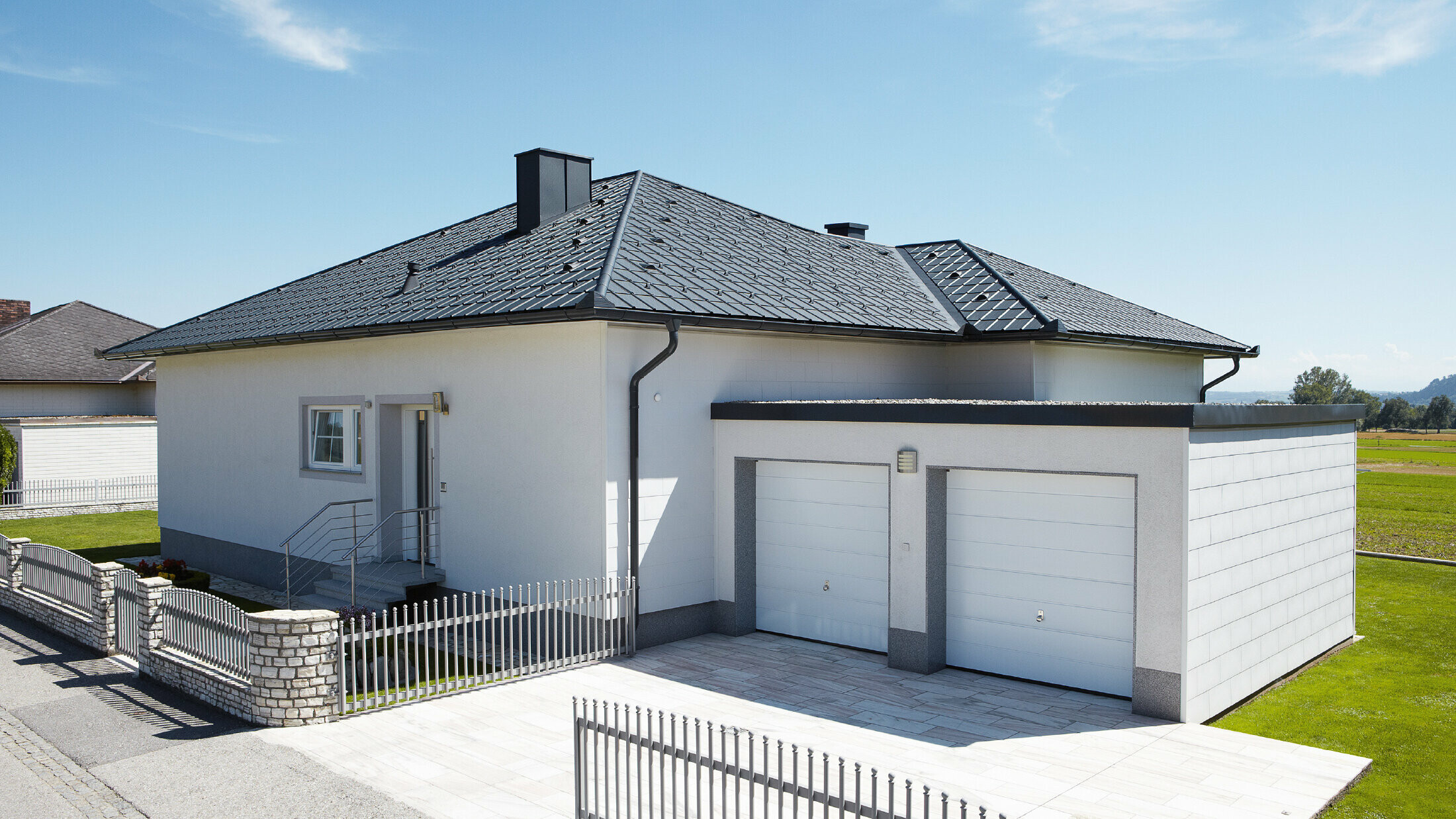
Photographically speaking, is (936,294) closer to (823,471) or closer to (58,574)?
(823,471)

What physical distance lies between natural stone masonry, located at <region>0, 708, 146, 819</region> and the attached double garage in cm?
673

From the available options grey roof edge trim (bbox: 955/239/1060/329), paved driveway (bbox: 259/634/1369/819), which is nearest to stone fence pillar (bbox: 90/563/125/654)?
paved driveway (bbox: 259/634/1369/819)

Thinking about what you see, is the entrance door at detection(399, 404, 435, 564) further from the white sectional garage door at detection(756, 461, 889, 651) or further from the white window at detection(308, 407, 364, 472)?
the white sectional garage door at detection(756, 461, 889, 651)

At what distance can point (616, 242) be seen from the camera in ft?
41.2

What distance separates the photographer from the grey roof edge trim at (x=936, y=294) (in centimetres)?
1493

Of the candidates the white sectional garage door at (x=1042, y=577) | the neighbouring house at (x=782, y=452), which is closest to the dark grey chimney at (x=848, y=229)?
the neighbouring house at (x=782, y=452)

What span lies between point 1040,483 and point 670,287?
4922 mm

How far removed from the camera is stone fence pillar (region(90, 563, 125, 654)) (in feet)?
36.7

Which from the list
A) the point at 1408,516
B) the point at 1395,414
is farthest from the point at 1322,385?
the point at 1408,516

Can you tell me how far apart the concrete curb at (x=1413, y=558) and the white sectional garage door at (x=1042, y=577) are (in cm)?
1313

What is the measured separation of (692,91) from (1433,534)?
21.3 metres

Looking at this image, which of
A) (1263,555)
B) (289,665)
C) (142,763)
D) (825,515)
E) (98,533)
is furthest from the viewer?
(98,533)

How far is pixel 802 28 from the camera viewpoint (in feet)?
47.4

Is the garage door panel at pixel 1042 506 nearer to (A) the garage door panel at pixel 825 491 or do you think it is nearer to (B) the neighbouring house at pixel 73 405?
(A) the garage door panel at pixel 825 491
